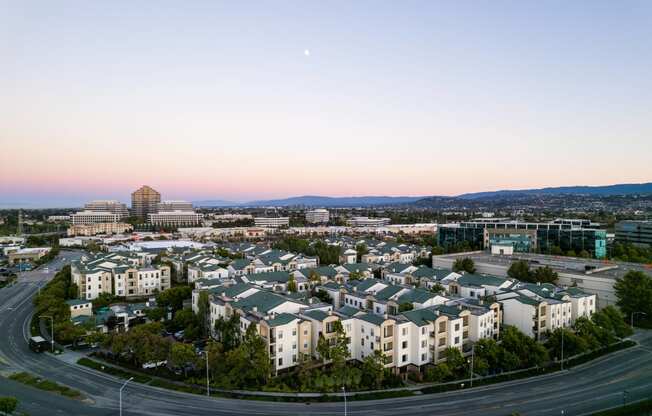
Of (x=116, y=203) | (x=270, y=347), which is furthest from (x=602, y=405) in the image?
(x=116, y=203)

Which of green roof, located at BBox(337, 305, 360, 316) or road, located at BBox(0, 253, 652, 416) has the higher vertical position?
green roof, located at BBox(337, 305, 360, 316)

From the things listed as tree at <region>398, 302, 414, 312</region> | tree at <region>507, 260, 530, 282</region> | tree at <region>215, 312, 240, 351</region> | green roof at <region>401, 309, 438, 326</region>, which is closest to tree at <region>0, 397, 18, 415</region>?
tree at <region>215, 312, 240, 351</region>

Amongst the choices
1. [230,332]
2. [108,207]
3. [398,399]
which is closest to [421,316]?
[398,399]

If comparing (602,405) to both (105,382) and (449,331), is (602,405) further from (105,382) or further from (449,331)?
(105,382)

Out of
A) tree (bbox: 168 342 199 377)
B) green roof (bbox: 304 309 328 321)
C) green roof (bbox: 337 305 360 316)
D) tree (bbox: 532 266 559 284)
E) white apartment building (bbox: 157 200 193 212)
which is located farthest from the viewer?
white apartment building (bbox: 157 200 193 212)

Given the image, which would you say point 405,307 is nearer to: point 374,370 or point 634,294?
point 374,370

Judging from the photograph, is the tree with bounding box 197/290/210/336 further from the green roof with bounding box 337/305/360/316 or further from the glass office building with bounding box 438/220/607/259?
the glass office building with bounding box 438/220/607/259
